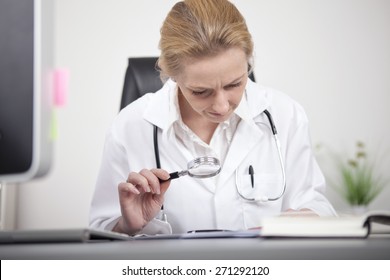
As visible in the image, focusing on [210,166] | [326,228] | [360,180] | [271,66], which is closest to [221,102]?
[210,166]

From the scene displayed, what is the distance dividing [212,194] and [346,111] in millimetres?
1228

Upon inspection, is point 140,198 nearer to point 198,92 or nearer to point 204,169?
point 204,169

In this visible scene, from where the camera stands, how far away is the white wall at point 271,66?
2.23 meters

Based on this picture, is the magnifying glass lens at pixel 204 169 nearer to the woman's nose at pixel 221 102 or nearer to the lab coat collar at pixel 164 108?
the woman's nose at pixel 221 102

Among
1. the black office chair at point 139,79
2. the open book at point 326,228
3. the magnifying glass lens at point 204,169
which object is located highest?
the black office chair at point 139,79

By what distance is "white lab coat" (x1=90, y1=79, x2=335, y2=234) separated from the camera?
1.29 m

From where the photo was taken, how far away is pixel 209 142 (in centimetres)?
138

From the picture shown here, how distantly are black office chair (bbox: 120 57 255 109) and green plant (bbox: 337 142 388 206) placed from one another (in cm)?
110

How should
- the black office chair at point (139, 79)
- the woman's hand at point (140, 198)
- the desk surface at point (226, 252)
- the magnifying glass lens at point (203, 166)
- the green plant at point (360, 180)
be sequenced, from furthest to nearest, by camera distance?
the green plant at point (360, 180) → the black office chair at point (139, 79) → the magnifying glass lens at point (203, 166) → the woman's hand at point (140, 198) → the desk surface at point (226, 252)

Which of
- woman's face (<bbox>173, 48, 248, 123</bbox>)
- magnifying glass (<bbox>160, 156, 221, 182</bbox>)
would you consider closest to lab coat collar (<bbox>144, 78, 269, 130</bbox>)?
woman's face (<bbox>173, 48, 248, 123</bbox>)

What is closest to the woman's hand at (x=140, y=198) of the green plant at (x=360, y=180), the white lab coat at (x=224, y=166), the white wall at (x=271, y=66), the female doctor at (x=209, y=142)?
the female doctor at (x=209, y=142)

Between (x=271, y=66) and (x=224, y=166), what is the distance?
3.44 feet

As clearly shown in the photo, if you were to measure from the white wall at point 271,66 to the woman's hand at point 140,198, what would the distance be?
1.10 m

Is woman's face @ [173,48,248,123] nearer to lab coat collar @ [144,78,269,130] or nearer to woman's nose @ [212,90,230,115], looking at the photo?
woman's nose @ [212,90,230,115]
